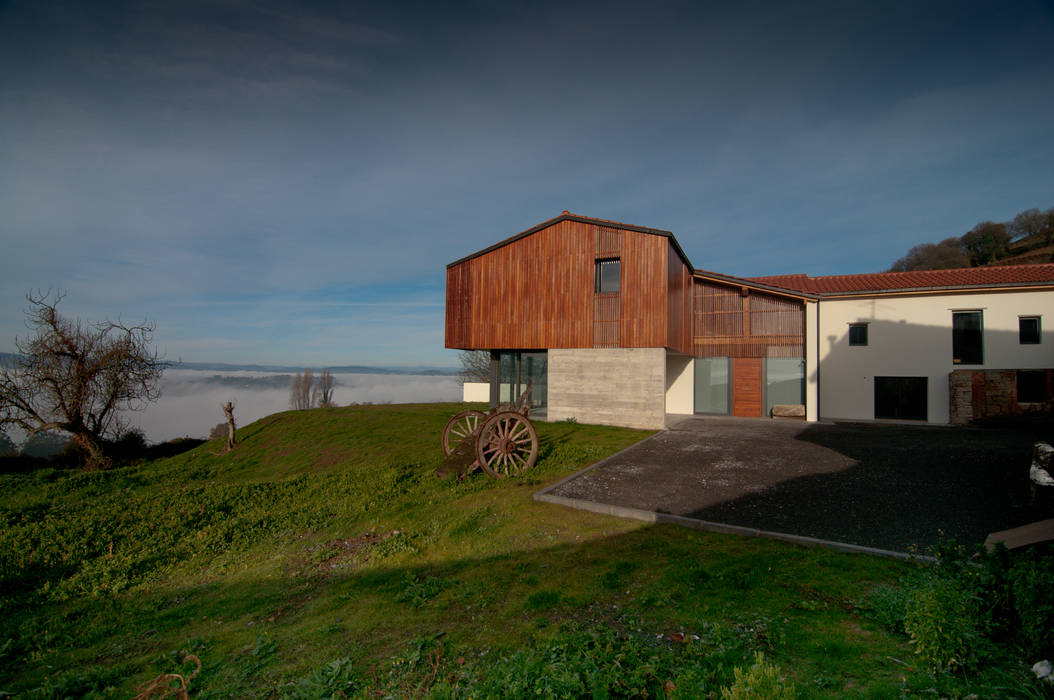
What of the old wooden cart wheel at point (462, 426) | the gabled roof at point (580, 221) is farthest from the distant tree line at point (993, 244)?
the old wooden cart wheel at point (462, 426)

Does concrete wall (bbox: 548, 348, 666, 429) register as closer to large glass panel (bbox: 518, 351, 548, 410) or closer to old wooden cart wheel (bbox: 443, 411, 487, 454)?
large glass panel (bbox: 518, 351, 548, 410)

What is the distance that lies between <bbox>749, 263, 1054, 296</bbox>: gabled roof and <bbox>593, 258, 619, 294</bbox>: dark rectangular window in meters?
9.09

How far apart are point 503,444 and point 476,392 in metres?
20.6

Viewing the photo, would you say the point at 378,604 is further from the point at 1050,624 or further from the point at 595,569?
the point at 1050,624

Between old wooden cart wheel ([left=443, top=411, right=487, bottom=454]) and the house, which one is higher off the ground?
the house

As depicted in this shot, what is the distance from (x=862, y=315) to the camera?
810 inches

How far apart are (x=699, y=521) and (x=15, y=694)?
7.62 meters

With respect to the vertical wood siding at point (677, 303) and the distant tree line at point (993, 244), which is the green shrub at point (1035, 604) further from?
the distant tree line at point (993, 244)

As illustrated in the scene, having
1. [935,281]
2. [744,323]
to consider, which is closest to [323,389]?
[744,323]

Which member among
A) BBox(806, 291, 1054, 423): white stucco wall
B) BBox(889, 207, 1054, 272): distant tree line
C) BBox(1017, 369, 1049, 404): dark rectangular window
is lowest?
BBox(1017, 369, 1049, 404): dark rectangular window

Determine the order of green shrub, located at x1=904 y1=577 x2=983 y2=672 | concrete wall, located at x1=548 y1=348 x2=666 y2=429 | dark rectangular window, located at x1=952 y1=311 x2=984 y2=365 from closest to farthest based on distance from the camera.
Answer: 1. green shrub, located at x1=904 y1=577 x2=983 y2=672
2. concrete wall, located at x1=548 y1=348 x2=666 y2=429
3. dark rectangular window, located at x1=952 y1=311 x2=984 y2=365

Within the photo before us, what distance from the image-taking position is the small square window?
67.4ft

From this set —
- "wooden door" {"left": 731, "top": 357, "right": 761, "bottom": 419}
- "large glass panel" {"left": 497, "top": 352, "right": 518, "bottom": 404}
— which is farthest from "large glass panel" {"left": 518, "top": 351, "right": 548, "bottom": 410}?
"wooden door" {"left": 731, "top": 357, "right": 761, "bottom": 419}

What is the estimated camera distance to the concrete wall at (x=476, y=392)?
3134 centimetres
